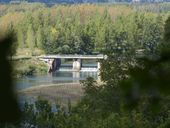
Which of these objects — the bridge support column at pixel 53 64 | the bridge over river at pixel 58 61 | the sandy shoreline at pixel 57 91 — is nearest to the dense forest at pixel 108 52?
the bridge over river at pixel 58 61

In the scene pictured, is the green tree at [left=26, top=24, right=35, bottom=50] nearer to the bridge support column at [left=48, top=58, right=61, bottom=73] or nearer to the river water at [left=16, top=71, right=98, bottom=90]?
the bridge support column at [left=48, top=58, right=61, bottom=73]

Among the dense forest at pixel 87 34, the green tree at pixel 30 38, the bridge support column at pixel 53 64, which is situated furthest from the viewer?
the green tree at pixel 30 38

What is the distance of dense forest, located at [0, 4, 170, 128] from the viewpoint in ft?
3.04

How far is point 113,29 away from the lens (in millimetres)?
51344

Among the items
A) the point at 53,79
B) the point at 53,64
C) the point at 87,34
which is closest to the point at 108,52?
the point at 53,79

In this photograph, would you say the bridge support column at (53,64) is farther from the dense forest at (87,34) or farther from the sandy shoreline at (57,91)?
the sandy shoreline at (57,91)

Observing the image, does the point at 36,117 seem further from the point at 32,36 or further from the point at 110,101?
the point at 32,36

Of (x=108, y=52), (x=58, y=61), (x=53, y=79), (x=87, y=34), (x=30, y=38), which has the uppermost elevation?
(x=108, y=52)

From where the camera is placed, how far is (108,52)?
40.8ft

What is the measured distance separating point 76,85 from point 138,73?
3043 centimetres

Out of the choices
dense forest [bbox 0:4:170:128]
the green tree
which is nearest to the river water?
dense forest [bbox 0:4:170:128]

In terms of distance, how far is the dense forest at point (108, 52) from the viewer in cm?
93

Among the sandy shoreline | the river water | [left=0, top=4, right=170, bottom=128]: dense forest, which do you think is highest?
[left=0, top=4, right=170, bottom=128]: dense forest

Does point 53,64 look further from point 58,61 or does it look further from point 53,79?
point 53,79
